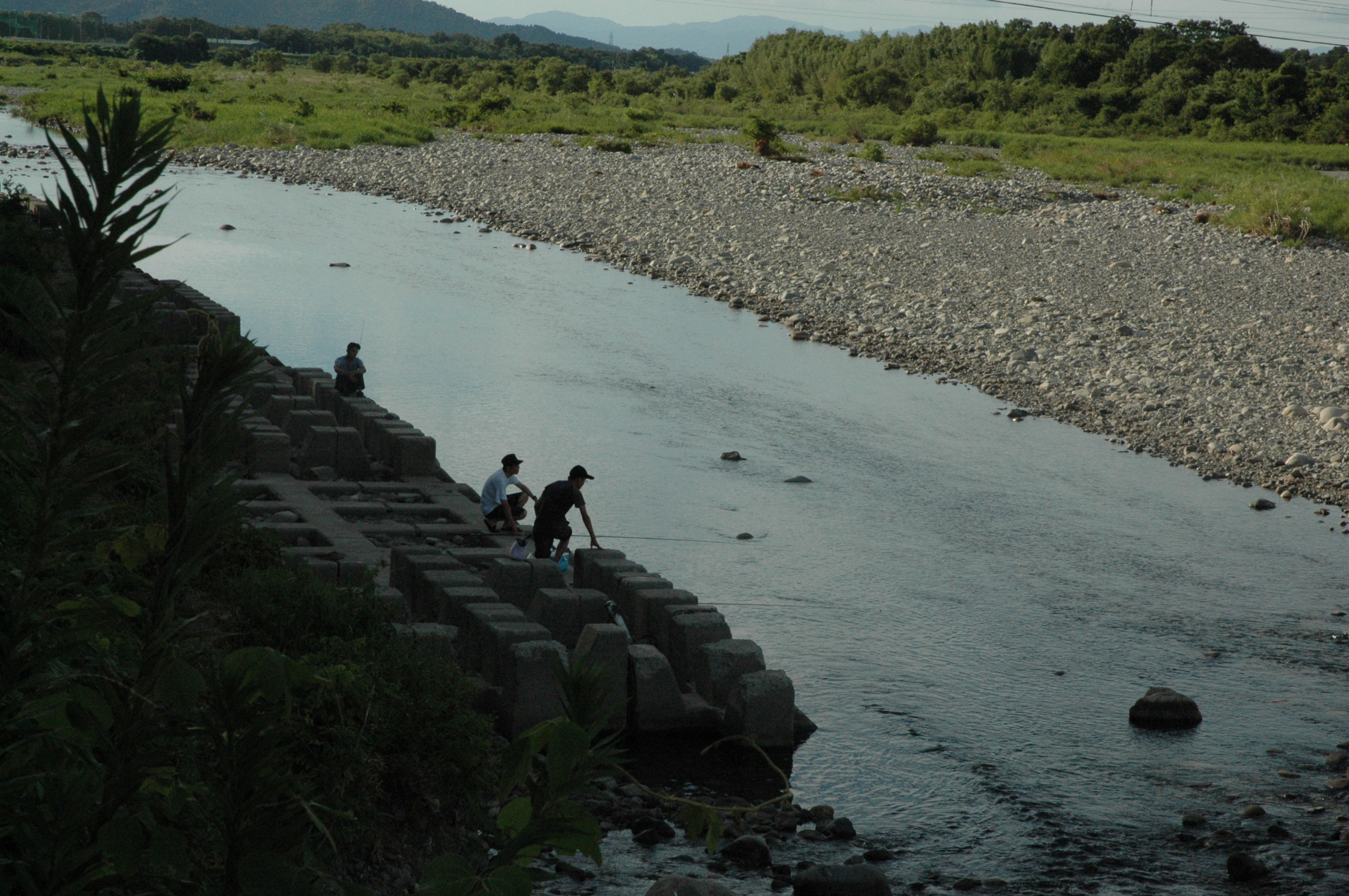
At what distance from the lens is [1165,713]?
28.8ft

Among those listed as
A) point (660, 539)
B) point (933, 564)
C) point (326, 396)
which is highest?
point (326, 396)

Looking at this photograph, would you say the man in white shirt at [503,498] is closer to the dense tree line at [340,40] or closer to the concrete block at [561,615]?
the concrete block at [561,615]

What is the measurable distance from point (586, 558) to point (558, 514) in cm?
51

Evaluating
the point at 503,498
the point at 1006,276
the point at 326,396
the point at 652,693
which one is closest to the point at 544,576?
the point at 503,498

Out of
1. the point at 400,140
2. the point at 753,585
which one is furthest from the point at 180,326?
the point at 400,140

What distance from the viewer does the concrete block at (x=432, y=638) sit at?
24.6ft

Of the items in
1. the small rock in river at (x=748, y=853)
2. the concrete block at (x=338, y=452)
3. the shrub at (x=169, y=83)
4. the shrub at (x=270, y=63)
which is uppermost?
the shrub at (x=270, y=63)

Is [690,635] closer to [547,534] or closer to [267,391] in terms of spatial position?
Result: [547,534]

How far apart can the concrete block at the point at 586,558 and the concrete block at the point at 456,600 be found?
116cm

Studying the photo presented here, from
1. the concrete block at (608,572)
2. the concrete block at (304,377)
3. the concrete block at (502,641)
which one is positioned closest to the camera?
the concrete block at (502,641)

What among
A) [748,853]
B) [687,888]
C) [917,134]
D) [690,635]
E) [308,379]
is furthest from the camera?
[917,134]

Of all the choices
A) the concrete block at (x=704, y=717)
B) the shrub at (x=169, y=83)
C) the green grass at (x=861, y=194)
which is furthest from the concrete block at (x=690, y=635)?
the shrub at (x=169, y=83)

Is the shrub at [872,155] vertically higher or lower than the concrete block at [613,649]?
higher

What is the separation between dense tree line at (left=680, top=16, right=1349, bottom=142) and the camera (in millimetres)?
53531
